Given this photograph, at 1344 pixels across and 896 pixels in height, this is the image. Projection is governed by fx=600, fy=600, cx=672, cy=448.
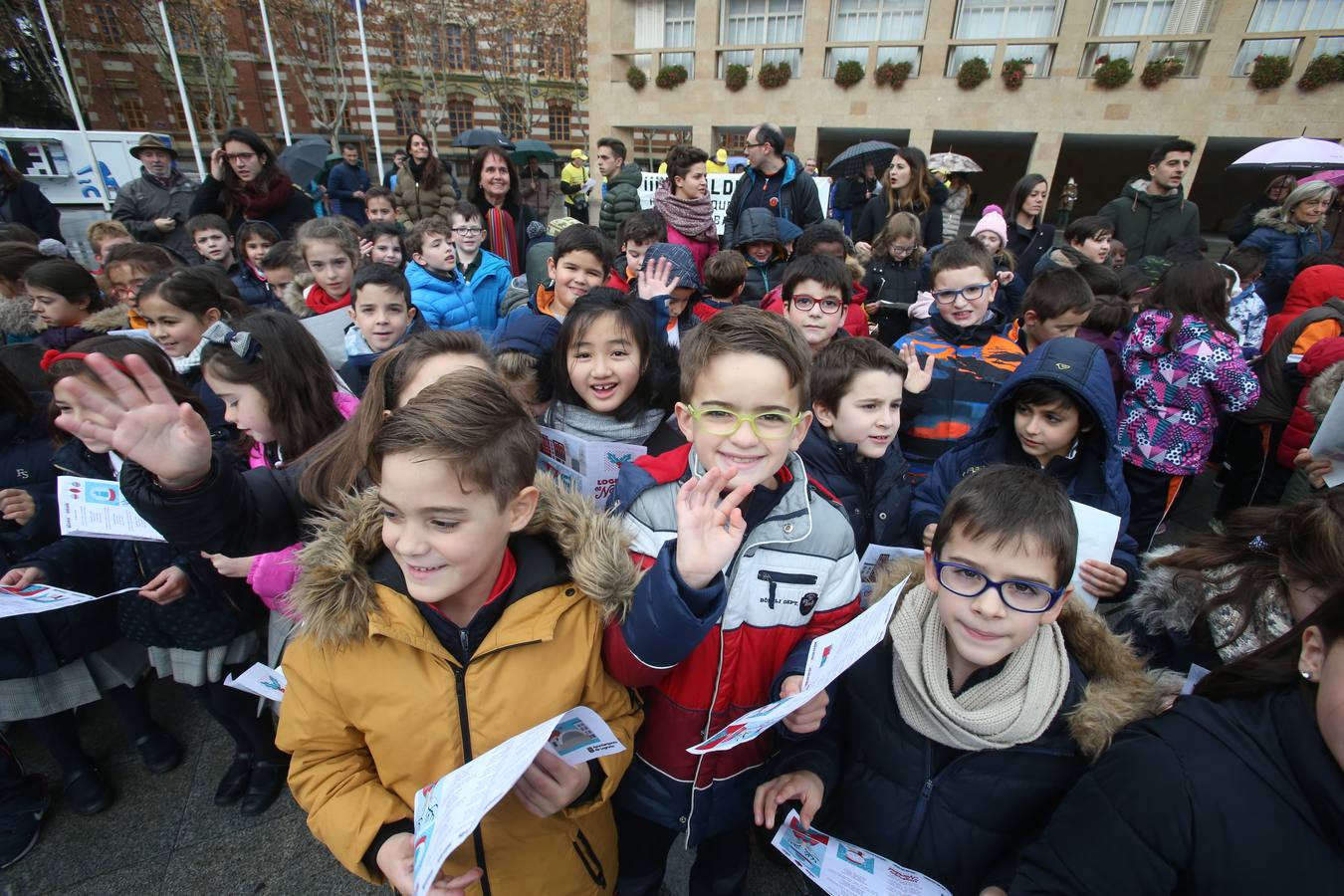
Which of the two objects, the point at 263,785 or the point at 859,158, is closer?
the point at 263,785

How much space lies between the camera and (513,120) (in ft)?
108

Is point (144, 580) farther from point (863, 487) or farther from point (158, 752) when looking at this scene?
point (863, 487)

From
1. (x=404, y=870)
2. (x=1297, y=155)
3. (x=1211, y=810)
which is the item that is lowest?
(x=404, y=870)

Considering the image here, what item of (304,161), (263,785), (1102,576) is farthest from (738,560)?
(304,161)

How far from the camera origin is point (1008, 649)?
135cm

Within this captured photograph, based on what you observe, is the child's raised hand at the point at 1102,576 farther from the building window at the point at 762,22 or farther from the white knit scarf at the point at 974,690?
the building window at the point at 762,22

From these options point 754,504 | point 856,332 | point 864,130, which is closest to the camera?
point 754,504

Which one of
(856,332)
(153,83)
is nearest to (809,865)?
(856,332)

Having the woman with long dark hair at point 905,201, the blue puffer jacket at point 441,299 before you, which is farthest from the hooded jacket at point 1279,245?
the blue puffer jacket at point 441,299

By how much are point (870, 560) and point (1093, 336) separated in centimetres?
305

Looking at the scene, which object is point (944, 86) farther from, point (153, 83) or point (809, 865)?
point (153, 83)

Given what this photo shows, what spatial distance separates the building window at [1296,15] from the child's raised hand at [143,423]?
22.7 metres

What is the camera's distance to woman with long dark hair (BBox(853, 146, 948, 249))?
564 cm

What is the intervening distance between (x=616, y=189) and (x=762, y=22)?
17.0 metres
